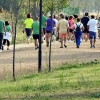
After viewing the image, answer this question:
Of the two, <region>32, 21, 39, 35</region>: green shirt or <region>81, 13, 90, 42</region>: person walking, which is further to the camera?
<region>81, 13, 90, 42</region>: person walking

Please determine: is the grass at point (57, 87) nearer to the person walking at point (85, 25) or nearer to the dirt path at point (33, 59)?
the dirt path at point (33, 59)

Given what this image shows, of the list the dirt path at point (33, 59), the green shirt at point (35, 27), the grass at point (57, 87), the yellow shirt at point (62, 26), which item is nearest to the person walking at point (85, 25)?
the yellow shirt at point (62, 26)

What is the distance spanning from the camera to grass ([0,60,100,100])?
39.1 feet

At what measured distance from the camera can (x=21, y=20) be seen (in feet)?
182

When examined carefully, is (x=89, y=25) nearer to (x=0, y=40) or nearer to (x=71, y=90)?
(x=0, y=40)

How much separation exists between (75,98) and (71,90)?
164 centimetres

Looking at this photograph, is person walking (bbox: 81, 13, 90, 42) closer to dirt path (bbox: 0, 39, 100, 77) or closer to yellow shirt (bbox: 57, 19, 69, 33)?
yellow shirt (bbox: 57, 19, 69, 33)

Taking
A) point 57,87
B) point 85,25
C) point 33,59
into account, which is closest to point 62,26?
point 85,25

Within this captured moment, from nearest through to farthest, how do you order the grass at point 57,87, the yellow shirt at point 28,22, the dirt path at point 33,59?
the grass at point 57,87 → the dirt path at point 33,59 → the yellow shirt at point 28,22

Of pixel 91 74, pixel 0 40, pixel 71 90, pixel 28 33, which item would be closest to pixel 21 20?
pixel 28 33

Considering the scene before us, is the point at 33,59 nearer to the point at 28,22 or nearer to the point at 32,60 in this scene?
the point at 32,60

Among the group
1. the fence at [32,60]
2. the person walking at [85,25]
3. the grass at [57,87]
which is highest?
the person walking at [85,25]

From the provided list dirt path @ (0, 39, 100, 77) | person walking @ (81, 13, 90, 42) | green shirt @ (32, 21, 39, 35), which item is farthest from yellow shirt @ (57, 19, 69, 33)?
person walking @ (81, 13, 90, 42)

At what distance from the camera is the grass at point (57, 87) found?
1191cm
